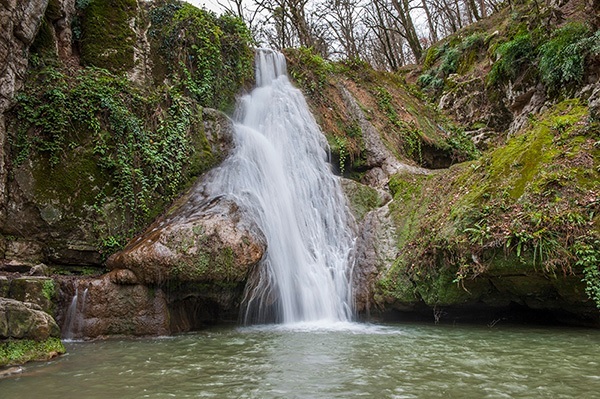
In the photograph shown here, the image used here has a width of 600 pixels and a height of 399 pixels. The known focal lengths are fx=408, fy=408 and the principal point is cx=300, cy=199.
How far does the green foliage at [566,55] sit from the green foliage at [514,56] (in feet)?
1.95

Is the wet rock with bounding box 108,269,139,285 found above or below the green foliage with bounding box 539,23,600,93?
below

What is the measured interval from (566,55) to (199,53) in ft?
32.0

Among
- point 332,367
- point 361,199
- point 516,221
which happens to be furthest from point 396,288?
point 332,367

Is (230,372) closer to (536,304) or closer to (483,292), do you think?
(483,292)

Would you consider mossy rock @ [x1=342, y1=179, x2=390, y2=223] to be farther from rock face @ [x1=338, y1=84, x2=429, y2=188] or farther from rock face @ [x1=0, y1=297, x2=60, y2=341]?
rock face @ [x1=0, y1=297, x2=60, y2=341]

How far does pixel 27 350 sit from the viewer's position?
484cm

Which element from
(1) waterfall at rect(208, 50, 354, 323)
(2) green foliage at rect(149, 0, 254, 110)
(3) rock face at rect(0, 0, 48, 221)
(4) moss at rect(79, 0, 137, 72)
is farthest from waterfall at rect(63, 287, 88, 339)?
(2) green foliage at rect(149, 0, 254, 110)

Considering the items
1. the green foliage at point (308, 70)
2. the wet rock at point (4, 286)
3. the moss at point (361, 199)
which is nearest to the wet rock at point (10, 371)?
the wet rock at point (4, 286)

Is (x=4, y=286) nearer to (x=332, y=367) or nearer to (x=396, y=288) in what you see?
(x=332, y=367)

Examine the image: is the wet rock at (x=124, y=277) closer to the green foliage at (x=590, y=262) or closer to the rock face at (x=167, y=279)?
the rock face at (x=167, y=279)

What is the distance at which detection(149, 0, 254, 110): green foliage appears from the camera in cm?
1139

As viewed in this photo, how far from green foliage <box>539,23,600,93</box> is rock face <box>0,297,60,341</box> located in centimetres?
1194

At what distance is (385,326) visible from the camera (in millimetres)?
7309

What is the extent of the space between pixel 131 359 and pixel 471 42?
18.0m
